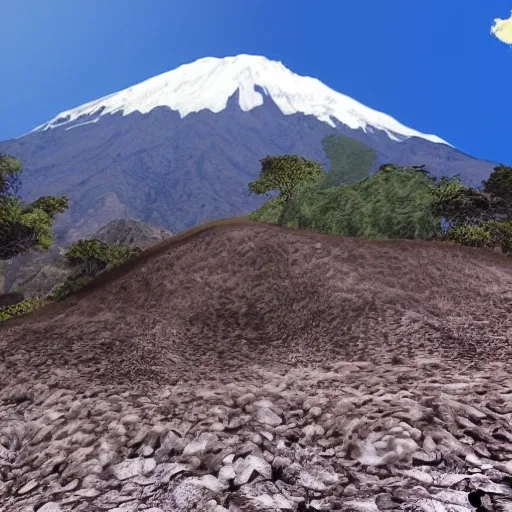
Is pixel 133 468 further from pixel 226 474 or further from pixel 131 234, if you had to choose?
pixel 131 234

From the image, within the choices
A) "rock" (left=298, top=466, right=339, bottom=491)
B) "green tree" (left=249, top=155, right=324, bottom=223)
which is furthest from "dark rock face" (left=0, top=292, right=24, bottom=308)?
"rock" (left=298, top=466, right=339, bottom=491)

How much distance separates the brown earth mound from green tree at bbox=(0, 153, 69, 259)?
1155cm

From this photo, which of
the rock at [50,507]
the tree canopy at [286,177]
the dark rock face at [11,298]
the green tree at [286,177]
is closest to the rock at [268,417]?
the rock at [50,507]

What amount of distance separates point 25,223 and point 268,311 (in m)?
18.8

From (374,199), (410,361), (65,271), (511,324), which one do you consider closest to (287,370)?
(410,361)

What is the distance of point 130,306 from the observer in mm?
13320

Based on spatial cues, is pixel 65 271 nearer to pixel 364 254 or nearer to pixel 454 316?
pixel 364 254

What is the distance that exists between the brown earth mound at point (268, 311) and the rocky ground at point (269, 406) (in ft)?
0.21

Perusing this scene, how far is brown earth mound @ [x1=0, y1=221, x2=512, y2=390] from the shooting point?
9.03 metres

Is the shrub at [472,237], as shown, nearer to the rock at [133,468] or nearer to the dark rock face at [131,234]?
the rock at [133,468]

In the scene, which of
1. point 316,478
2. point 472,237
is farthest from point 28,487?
point 472,237

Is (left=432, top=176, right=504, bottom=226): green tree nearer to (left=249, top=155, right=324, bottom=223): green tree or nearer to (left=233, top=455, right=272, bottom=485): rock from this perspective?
(left=249, top=155, right=324, bottom=223): green tree

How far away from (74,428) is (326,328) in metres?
5.77

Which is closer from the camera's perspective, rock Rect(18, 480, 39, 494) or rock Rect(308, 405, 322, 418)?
rock Rect(18, 480, 39, 494)
